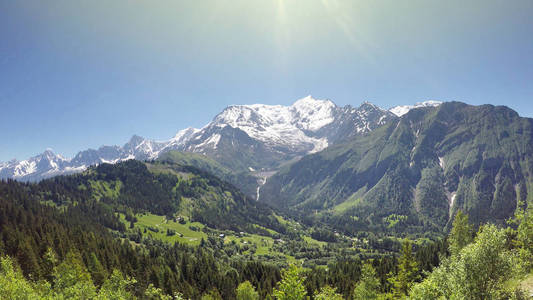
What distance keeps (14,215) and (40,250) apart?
2141 inches

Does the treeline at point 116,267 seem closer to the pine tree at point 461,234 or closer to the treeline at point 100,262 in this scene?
the treeline at point 100,262

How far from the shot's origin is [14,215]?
138 m

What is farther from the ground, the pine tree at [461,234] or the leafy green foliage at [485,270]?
the pine tree at [461,234]

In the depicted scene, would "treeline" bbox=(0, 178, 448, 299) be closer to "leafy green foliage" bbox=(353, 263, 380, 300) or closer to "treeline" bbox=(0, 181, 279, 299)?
"treeline" bbox=(0, 181, 279, 299)

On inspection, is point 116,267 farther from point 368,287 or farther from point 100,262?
point 368,287

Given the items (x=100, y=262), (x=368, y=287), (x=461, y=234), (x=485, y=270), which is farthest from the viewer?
(x=100, y=262)

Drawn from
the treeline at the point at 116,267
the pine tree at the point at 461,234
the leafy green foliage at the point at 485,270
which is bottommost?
the treeline at the point at 116,267

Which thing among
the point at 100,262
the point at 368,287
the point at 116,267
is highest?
the point at 368,287

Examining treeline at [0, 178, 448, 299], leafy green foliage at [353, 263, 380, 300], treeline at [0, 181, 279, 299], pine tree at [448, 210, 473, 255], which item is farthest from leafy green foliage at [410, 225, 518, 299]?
treeline at [0, 181, 279, 299]

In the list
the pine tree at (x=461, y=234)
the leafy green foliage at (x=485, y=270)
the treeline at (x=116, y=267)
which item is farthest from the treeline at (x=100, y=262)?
the leafy green foliage at (x=485, y=270)

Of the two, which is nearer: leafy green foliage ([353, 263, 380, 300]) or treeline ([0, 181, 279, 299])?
leafy green foliage ([353, 263, 380, 300])

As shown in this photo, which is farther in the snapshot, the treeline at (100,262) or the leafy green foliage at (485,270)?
the treeline at (100,262)

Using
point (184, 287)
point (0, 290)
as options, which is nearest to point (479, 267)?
point (0, 290)

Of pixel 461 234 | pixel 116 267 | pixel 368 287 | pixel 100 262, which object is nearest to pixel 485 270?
pixel 368 287
